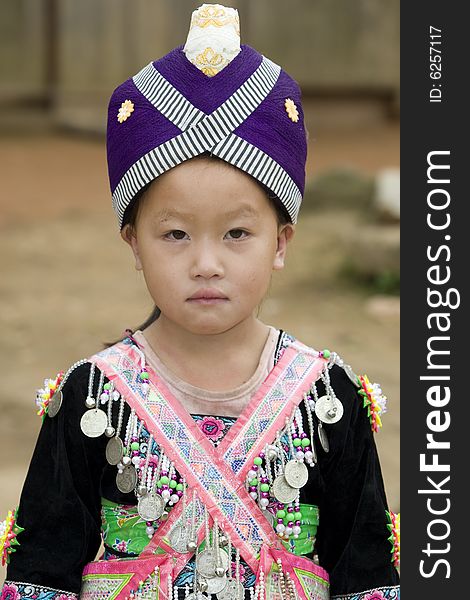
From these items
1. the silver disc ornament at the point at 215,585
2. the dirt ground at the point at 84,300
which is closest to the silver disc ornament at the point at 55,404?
the silver disc ornament at the point at 215,585

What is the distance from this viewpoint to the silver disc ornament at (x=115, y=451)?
2.46 metres

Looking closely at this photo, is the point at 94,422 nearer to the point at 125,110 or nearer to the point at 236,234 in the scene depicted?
the point at 236,234

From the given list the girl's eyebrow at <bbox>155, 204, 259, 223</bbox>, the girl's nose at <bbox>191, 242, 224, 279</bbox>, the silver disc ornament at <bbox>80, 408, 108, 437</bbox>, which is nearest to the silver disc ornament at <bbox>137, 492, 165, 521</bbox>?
the silver disc ornament at <bbox>80, 408, 108, 437</bbox>

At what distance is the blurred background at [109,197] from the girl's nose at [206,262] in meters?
1.16

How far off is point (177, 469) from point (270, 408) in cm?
24

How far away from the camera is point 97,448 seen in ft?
8.20

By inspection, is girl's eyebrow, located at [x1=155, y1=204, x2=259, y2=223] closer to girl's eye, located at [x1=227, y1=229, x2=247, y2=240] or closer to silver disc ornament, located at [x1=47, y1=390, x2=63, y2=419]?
girl's eye, located at [x1=227, y1=229, x2=247, y2=240]

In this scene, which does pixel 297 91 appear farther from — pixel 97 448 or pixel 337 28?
pixel 337 28

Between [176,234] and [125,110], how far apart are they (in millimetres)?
284

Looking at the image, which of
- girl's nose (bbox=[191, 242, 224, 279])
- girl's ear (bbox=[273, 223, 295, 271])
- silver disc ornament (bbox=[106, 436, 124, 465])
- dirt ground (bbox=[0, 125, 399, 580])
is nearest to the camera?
girl's nose (bbox=[191, 242, 224, 279])

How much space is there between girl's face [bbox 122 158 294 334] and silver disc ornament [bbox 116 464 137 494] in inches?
12.4

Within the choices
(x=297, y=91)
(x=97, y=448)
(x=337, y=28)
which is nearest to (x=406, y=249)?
(x=297, y=91)

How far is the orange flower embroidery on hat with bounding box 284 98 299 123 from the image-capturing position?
2.48 m

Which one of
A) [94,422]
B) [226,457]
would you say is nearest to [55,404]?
[94,422]
